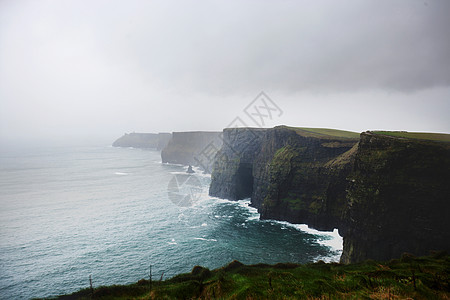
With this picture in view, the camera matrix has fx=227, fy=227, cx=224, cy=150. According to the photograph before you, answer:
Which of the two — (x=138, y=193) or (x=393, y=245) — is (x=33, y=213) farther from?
(x=393, y=245)

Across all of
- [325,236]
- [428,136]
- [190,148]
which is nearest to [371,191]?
[428,136]

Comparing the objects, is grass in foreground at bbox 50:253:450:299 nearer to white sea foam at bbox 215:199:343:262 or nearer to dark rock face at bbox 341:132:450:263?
dark rock face at bbox 341:132:450:263

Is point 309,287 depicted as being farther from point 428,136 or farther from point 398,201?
point 428,136

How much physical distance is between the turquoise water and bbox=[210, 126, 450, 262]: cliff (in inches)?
209

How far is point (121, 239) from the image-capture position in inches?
1735

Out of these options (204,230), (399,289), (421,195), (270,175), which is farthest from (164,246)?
(421,195)

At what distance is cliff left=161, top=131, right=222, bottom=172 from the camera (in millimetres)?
147875

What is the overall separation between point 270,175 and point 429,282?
45.8 meters

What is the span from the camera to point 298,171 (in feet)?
186

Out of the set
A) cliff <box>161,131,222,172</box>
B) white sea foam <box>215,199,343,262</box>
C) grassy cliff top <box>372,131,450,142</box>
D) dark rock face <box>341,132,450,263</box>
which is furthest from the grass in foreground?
cliff <box>161,131,222,172</box>

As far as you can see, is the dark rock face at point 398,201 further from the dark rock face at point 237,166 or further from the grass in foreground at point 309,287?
the dark rock face at point 237,166

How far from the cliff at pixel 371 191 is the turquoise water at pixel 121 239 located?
209 inches

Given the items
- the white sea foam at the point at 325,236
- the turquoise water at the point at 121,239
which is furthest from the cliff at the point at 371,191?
the turquoise water at the point at 121,239

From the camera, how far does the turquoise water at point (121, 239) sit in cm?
3316
